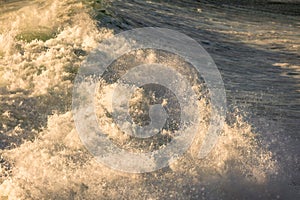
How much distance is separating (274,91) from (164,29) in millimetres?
2632

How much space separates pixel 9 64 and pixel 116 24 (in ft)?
7.84

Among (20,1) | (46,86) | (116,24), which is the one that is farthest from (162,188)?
(20,1)

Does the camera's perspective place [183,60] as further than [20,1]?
No

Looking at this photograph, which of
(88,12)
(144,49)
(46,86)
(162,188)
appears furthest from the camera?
(88,12)

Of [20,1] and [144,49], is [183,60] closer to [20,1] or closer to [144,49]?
[144,49]

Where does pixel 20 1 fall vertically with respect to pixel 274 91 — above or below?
above

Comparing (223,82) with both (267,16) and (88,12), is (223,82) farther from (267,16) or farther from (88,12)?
(267,16)

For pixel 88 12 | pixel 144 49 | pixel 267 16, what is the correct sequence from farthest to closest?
1. pixel 267 16
2. pixel 88 12
3. pixel 144 49

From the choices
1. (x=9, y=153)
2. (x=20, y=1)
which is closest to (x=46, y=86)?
(x=9, y=153)

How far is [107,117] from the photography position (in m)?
5.93

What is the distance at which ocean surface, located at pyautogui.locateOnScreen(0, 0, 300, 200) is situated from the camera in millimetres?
5035

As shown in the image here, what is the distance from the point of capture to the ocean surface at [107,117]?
198 inches

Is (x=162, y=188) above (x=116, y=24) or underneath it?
underneath

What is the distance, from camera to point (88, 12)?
344 inches
